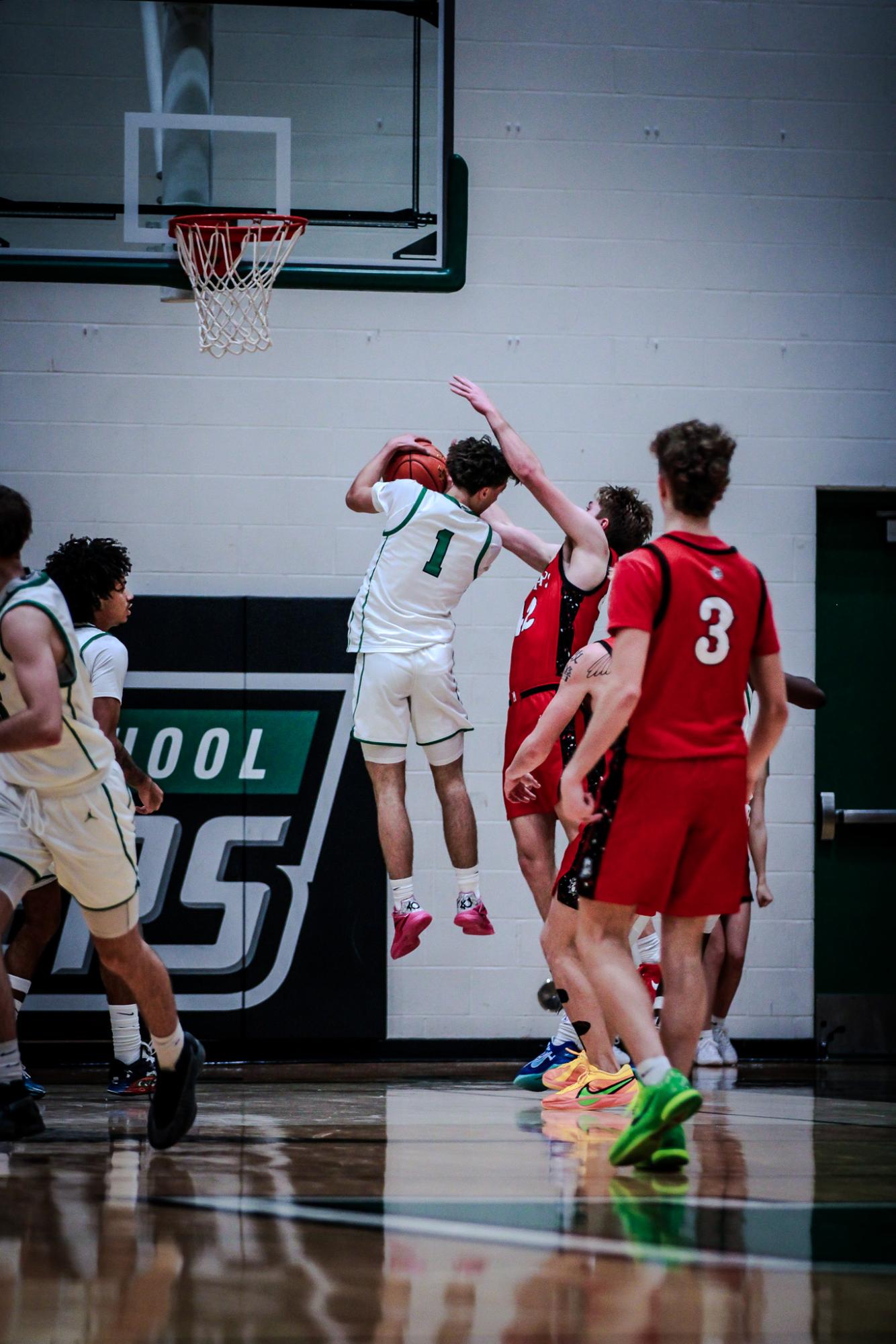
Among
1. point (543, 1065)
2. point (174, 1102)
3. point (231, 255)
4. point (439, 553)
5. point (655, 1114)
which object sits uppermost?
point (231, 255)

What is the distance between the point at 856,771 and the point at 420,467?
3.50 meters

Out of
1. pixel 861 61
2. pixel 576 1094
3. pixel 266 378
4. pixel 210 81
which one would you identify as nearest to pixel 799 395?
pixel 861 61

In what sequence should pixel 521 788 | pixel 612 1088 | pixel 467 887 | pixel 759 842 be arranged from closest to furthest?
pixel 612 1088, pixel 521 788, pixel 467 887, pixel 759 842

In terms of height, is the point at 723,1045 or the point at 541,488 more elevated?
the point at 541,488

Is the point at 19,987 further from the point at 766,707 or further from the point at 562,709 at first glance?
the point at 766,707

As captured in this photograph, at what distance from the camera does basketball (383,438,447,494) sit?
668cm

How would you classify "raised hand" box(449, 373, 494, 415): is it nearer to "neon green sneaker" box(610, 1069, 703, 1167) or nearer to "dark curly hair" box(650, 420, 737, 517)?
"dark curly hair" box(650, 420, 737, 517)

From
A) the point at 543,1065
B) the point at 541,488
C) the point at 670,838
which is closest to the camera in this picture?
the point at 670,838

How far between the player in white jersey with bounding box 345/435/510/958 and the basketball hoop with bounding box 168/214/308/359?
1.01 meters

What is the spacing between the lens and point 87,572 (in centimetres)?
580

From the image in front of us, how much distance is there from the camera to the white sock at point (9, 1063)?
4.42 metres

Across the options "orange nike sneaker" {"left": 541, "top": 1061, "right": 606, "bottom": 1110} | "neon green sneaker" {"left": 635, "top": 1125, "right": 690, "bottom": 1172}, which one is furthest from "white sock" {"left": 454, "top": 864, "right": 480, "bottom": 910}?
"neon green sneaker" {"left": 635, "top": 1125, "right": 690, "bottom": 1172}

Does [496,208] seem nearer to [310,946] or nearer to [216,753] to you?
[216,753]

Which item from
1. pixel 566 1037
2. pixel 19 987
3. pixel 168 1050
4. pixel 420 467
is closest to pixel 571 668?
pixel 566 1037
